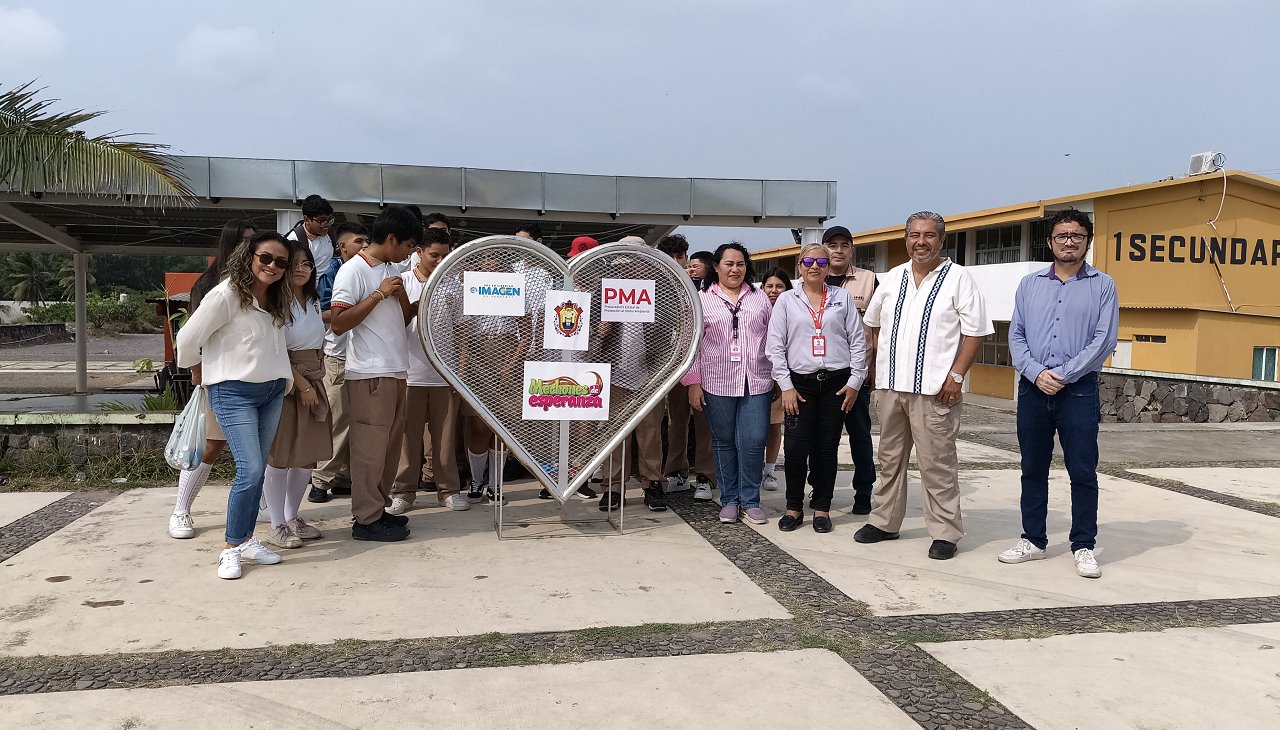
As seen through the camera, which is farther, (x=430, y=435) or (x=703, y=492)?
(x=703, y=492)

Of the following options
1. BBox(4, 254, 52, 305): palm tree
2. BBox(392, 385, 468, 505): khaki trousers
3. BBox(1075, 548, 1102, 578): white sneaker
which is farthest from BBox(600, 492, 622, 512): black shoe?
BBox(4, 254, 52, 305): palm tree

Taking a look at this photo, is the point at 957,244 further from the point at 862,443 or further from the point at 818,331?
the point at 818,331

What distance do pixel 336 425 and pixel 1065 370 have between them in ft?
14.4

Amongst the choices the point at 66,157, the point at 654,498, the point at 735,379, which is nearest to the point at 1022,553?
the point at 735,379

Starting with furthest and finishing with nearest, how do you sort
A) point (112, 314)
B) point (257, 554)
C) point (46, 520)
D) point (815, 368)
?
point (112, 314)
point (46, 520)
point (815, 368)
point (257, 554)

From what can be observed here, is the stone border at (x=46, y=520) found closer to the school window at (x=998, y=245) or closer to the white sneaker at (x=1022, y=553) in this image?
the white sneaker at (x=1022, y=553)

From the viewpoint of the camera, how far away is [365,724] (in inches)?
105

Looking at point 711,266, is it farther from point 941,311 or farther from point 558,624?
point 558,624

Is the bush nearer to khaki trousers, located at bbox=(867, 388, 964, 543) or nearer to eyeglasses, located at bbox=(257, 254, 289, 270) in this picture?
eyeglasses, located at bbox=(257, 254, 289, 270)

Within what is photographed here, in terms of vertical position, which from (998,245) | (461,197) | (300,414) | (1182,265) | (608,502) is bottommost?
(608,502)

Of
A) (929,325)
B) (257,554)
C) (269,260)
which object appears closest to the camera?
(269,260)

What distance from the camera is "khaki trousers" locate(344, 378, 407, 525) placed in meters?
4.68

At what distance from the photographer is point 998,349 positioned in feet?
64.2

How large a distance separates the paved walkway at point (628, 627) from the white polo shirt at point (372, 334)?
96 cm
